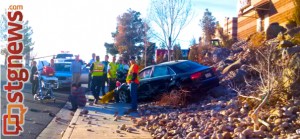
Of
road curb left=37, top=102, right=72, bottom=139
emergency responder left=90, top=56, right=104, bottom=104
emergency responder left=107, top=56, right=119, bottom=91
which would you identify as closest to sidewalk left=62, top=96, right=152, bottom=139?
road curb left=37, top=102, right=72, bottom=139

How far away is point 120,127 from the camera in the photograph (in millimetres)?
10180

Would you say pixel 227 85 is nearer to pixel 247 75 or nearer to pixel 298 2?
pixel 247 75

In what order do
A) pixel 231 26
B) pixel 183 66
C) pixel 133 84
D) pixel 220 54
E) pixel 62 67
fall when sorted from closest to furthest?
pixel 133 84, pixel 183 66, pixel 220 54, pixel 62 67, pixel 231 26

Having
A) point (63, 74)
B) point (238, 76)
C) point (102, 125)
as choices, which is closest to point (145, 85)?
point (238, 76)

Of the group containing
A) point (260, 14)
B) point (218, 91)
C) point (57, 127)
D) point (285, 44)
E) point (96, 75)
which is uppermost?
point (260, 14)

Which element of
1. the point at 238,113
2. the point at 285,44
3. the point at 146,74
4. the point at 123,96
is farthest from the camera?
the point at 123,96

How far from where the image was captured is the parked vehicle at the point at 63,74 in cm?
2106

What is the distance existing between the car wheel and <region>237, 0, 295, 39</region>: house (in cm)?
775

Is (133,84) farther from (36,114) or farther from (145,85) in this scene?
(36,114)

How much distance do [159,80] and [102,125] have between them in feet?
12.2

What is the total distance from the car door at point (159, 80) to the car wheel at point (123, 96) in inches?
38.9

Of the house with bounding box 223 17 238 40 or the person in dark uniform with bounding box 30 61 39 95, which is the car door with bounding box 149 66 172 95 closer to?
the person in dark uniform with bounding box 30 61 39 95

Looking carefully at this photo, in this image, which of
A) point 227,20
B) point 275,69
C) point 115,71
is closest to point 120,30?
point 227,20

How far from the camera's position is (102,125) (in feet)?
34.9
